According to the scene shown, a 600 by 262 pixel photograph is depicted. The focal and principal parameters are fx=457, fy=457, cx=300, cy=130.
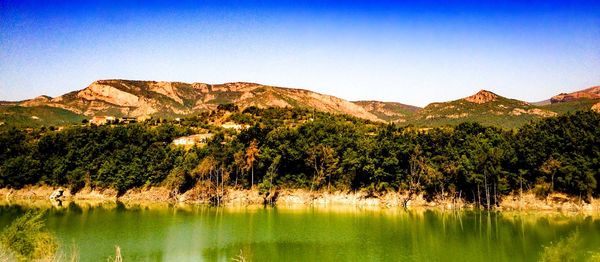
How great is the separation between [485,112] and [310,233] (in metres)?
139

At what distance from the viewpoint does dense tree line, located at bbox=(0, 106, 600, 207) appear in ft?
201

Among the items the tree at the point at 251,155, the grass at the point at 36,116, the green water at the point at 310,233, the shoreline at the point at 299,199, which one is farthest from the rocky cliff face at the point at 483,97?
the grass at the point at 36,116

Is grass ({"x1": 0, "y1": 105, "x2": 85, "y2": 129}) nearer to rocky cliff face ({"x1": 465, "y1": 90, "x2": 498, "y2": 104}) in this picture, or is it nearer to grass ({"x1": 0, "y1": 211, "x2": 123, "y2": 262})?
grass ({"x1": 0, "y1": 211, "x2": 123, "y2": 262})

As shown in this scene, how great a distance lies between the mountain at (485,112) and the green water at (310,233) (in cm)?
9595

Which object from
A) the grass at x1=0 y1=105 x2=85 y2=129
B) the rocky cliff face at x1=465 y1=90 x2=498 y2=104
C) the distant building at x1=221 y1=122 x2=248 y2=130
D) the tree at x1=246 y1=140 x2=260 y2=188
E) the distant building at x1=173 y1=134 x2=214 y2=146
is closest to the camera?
the tree at x1=246 y1=140 x2=260 y2=188

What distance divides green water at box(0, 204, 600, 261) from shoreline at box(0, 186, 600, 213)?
3519 mm

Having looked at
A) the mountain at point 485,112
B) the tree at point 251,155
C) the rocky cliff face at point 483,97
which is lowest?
the tree at point 251,155

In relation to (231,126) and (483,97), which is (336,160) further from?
(483,97)

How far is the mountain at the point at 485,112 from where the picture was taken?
503 feet

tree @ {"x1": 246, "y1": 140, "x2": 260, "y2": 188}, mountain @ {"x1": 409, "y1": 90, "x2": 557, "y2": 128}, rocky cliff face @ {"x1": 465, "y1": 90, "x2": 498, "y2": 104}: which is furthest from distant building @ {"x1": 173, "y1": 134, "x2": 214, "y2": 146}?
rocky cliff face @ {"x1": 465, "y1": 90, "x2": 498, "y2": 104}

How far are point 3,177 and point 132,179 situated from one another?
79.4 feet

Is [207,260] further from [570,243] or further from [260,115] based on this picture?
[260,115]

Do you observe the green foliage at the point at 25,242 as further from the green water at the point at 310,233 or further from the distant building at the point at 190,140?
the distant building at the point at 190,140

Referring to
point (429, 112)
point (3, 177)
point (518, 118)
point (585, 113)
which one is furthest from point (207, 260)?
point (429, 112)
